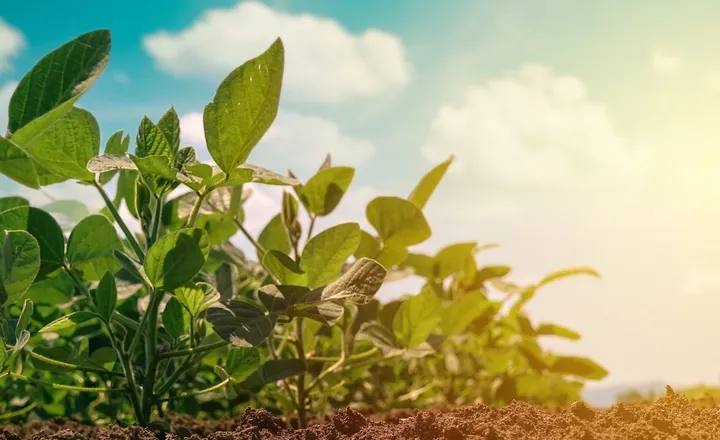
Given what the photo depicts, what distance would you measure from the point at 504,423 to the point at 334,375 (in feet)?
1.96

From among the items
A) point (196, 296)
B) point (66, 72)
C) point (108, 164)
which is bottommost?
point (196, 296)

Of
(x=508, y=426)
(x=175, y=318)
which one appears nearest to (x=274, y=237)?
(x=175, y=318)

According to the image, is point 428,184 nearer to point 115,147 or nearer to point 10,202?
point 115,147

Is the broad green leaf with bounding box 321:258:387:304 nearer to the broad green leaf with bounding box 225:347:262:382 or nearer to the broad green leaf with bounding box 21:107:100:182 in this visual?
the broad green leaf with bounding box 225:347:262:382

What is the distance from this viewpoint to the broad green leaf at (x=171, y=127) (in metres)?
1.08

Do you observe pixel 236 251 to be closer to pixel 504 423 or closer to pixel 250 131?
pixel 250 131

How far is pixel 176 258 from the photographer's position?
3.07 feet

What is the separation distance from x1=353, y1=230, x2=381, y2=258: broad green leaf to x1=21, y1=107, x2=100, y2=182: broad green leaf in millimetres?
502

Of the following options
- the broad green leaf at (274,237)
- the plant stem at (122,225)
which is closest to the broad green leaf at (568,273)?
the broad green leaf at (274,237)

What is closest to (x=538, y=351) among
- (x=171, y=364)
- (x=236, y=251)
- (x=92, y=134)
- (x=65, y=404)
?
(x=236, y=251)

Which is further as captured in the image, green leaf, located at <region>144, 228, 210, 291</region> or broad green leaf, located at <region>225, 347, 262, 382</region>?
broad green leaf, located at <region>225, 347, 262, 382</region>

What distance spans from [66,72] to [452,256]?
97 cm

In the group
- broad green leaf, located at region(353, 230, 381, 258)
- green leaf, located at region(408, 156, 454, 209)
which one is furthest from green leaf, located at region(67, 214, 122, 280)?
green leaf, located at region(408, 156, 454, 209)

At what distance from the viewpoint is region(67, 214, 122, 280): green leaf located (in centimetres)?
112
